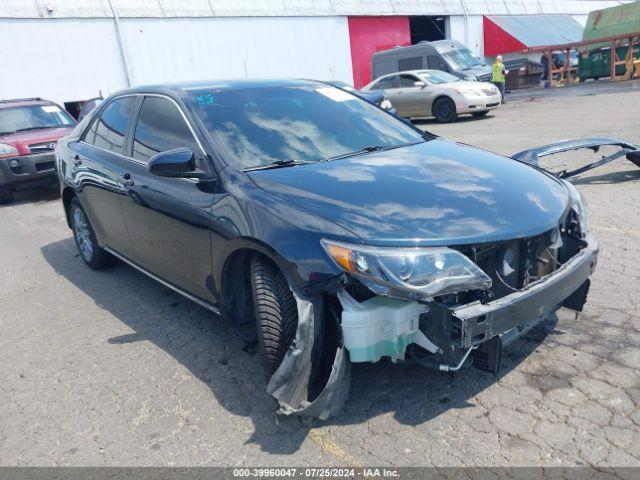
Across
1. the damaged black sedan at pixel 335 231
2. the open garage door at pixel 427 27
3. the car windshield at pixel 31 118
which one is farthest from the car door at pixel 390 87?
the open garage door at pixel 427 27

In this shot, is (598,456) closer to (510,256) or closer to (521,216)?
(510,256)

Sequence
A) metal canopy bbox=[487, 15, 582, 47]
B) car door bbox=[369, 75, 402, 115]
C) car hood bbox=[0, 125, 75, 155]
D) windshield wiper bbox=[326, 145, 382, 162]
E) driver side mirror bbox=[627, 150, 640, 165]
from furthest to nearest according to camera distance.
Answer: metal canopy bbox=[487, 15, 582, 47], car door bbox=[369, 75, 402, 115], car hood bbox=[0, 125, 75, 155], driver side mirror bbox=[627, 150, 640, 165], windshield wiper bbox=[326, 145, 382, 162]

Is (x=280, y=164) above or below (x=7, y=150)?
above

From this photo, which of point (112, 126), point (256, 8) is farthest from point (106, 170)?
point (256, 8)

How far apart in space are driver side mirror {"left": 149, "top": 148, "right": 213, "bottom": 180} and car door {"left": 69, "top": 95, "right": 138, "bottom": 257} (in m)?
1.02

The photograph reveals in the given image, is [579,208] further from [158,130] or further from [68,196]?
[68,196]

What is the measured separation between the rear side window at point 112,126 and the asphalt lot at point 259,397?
1.29 meters

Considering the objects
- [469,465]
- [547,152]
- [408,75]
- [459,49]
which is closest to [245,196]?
[469,465]

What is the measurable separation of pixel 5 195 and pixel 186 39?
50.0ft

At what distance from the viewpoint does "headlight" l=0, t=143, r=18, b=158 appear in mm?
9539

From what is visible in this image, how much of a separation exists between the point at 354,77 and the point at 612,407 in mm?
27902

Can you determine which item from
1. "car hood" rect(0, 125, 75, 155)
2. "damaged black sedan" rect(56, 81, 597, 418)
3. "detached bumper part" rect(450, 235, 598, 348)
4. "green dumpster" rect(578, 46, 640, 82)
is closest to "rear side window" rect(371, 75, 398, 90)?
"car hood" rect(0, 125, 75, 155)

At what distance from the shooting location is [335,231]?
2658 mm

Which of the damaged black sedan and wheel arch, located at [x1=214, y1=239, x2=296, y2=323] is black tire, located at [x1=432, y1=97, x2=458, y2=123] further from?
wheel arch, located at [x1=214, y1=239, x2=296, y2=323]
